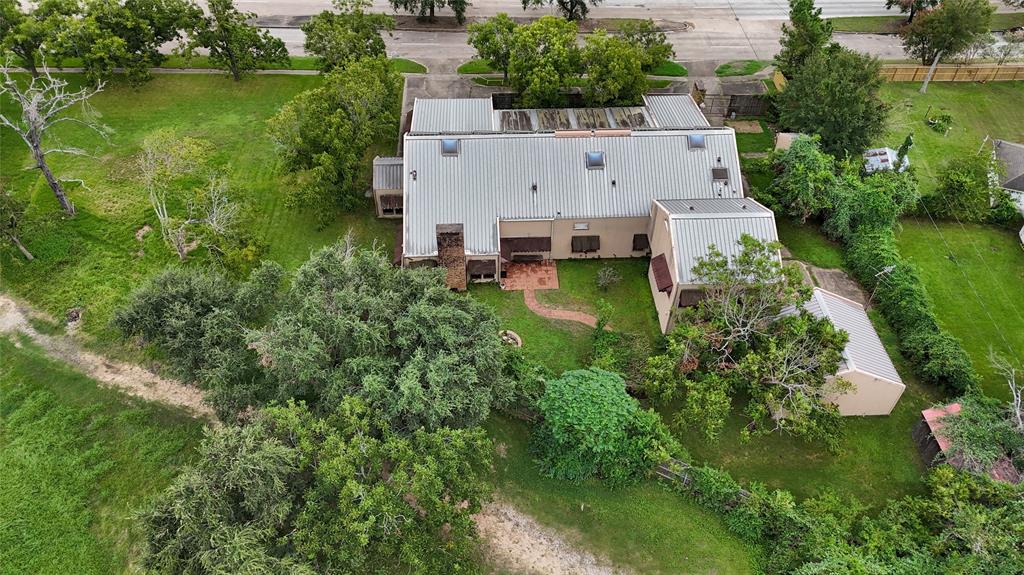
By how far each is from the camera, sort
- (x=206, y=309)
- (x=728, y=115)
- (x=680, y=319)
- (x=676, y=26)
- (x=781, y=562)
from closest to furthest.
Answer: (x=781, y=562) → (x=206, y=309) → (x=680, y=319) → (x=728, y=115) → (x=676, y=26)

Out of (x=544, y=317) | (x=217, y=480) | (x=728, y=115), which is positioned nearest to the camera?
(x=217, y=480)

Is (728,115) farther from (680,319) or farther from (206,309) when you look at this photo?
(206,309)

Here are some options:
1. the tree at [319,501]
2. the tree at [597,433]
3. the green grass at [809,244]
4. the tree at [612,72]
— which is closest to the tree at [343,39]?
the tree at [612,72]

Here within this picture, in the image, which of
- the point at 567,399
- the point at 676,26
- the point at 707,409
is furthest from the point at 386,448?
the point at 676,26

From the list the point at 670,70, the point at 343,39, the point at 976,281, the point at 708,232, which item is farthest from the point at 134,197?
the point at 976,281

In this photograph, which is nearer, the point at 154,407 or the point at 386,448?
the point at 386,448

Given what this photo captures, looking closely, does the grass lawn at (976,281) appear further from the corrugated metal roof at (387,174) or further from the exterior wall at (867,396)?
the corrugated metal roof at (387,174)

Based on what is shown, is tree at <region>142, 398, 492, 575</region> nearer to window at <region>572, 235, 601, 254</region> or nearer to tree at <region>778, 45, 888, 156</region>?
window at <region>572, 235, 601, 254</region>
